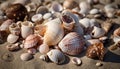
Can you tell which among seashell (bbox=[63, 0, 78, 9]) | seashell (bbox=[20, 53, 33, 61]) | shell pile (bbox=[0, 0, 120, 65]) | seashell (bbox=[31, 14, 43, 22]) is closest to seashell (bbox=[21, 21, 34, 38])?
shell pile (bbox=[0, 0, 120, 65])

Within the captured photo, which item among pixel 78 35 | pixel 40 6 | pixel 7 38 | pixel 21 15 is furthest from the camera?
pixel 40 6

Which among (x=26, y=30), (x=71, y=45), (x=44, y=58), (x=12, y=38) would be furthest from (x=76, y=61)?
(x=12, y=38)

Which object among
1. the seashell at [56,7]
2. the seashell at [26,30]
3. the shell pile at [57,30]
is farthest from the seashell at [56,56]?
the seashell at [56,7]

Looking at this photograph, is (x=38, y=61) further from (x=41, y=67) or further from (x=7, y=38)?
(x=7, y=38)

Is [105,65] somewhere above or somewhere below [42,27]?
below

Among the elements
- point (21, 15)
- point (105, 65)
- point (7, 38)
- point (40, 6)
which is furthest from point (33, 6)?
point (105, 65)

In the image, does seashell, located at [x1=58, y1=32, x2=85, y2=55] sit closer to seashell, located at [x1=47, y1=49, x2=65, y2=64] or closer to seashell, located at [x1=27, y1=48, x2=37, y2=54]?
seashell, located at [x1=47, y1=49, x2=65, y2=64]

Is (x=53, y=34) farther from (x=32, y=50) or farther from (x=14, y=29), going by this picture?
(x=14, y=29)

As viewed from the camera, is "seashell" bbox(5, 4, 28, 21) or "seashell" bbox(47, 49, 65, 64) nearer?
"seashell" bbox(47, 49, 65, 64)

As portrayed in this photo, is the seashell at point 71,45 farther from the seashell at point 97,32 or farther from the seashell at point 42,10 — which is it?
the seashell at point 42,10
